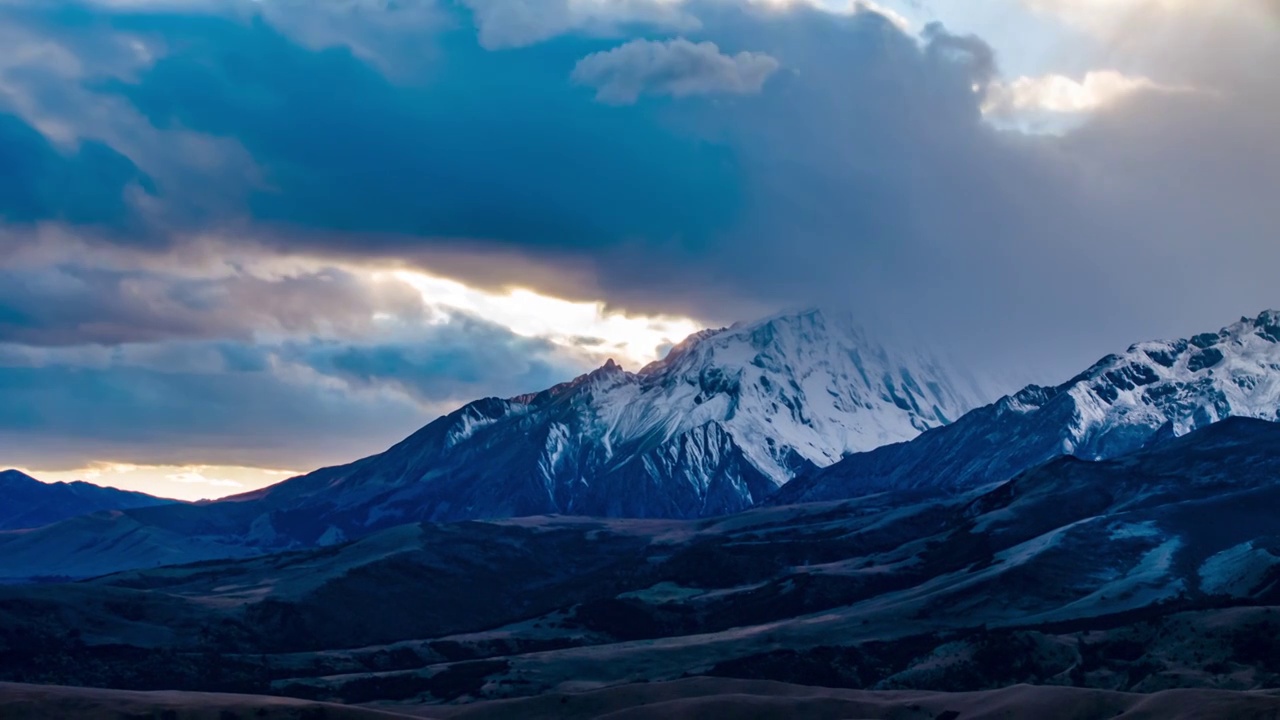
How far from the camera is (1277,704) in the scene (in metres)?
198

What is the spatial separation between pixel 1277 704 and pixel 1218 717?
6.60 metres

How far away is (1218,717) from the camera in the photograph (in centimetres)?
19925
